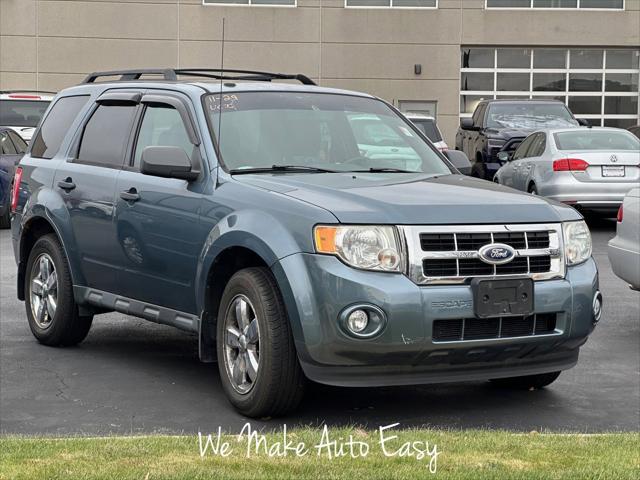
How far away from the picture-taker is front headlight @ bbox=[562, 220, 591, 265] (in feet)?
24.3

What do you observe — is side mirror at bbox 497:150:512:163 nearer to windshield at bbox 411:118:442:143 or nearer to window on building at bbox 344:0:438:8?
windshield at bbox 411:118:442:143

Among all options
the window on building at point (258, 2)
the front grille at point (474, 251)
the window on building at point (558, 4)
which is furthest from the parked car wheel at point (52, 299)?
the window on building at point (558, 4)

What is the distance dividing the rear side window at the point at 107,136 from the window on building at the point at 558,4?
3327 centimetres

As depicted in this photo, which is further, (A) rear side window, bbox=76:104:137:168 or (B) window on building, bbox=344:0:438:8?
(B) window on building, bbox=344:0:438:8

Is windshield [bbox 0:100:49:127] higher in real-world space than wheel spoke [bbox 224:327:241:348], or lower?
higher

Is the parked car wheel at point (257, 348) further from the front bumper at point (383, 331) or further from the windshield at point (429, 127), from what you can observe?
the windshield at point (429, 127)

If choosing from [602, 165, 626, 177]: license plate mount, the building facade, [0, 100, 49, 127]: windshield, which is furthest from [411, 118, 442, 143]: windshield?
the building facade

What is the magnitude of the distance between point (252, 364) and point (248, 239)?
675 millimetres

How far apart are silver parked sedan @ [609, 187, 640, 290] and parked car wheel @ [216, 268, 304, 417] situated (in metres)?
4.13

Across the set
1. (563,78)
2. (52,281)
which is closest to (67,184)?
(52,281)

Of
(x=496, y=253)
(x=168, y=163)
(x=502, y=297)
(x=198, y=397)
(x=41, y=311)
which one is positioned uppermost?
(x=168, y=163)

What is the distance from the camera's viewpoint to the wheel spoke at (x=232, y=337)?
735cm

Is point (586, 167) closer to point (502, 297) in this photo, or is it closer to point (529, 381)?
point (529, 381)

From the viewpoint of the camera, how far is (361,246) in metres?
6.81
